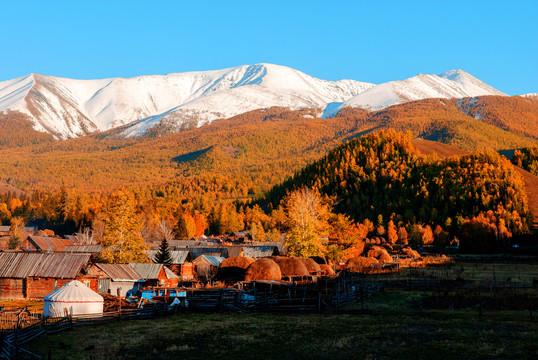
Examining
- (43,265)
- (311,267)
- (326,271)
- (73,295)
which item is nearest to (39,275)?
(43,265)

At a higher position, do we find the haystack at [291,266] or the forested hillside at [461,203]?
the forested hillside at [461,203]

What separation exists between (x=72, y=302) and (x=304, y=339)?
1768 centimetres

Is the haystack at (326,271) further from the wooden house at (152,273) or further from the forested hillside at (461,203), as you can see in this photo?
the forested hillside at (461,203)

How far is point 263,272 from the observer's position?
184 feet

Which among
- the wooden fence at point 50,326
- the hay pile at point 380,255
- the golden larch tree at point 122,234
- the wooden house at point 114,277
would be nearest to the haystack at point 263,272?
the wooden house at point 114,277

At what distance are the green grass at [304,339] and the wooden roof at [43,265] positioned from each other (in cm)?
2084

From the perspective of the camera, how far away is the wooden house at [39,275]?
54.5 meters

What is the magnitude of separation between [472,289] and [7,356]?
39.3 meters

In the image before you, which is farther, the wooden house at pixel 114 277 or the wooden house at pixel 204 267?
the wooden house at pixel 204 267

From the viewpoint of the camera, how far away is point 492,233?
472ft

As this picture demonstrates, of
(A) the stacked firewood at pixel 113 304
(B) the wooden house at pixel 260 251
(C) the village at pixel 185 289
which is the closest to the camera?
(C) the village at pixel 185 289

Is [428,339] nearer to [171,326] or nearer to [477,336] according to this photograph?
[477,336]

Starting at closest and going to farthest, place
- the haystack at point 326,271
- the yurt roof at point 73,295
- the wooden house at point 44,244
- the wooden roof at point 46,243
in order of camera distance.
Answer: the yurt roof at point 73,295, the haystack at point 326,271, the wooden roof at point 46,243, the wooden house at point 44,244

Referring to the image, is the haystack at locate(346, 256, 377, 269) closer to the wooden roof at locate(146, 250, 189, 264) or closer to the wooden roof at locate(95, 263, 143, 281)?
the wooden roof at locate(146, 250, 189, 264)
